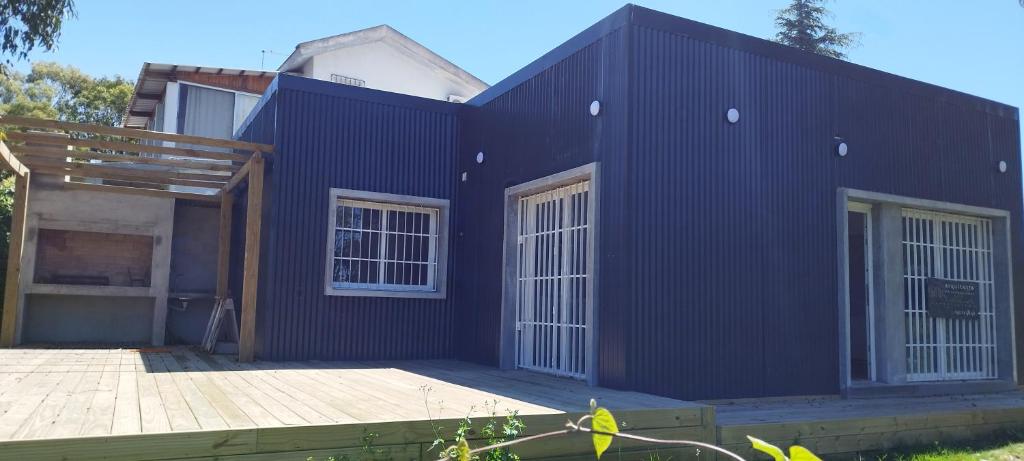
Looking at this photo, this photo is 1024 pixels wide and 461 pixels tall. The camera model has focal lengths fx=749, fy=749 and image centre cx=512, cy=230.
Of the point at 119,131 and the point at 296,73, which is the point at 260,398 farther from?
the point at 296,73

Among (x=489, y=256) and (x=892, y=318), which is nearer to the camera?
(x=892, y=318)

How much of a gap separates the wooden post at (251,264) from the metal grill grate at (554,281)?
2.57m

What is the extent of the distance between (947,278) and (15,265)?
35.4 feet

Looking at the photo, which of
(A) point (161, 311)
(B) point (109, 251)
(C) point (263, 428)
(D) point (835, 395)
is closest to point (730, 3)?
(D) point (835, 395)

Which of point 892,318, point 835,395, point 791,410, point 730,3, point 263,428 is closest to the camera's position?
point 263,428

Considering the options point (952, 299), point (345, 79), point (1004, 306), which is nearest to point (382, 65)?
point (345, 79)

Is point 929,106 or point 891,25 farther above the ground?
point 891,25

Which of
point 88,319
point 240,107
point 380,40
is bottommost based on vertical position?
point 88,319

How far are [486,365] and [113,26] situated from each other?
302 inches

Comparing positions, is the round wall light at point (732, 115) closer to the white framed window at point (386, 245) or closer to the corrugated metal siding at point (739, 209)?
the corrugated metal siding at point (739, 209)

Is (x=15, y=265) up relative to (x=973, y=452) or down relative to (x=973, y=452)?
up

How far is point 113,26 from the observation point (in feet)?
35.4

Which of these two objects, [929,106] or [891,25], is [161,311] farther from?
[891,25]

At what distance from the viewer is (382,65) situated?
1656 cm
